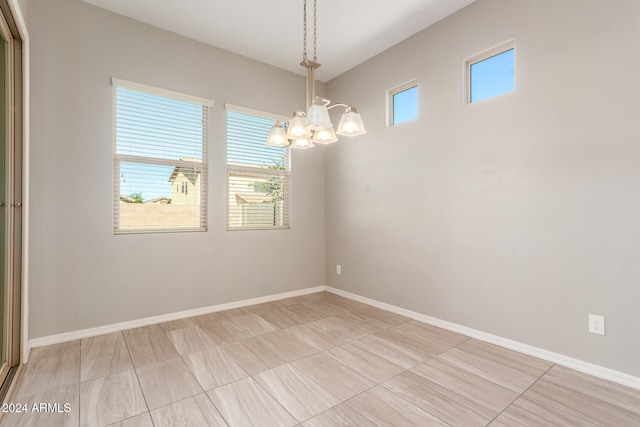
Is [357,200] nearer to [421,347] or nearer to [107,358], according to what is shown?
[421,347]

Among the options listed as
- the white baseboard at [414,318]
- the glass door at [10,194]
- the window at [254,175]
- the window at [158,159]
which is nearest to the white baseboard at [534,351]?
the white baseboard at [414,318]

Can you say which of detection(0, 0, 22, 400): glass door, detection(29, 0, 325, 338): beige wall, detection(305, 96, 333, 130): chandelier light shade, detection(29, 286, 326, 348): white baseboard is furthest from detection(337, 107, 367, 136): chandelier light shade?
detection(29, 286, 326, 348): white baseboard

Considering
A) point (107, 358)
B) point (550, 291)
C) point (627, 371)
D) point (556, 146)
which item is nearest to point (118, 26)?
point (107, 358)

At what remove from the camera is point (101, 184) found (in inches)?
113

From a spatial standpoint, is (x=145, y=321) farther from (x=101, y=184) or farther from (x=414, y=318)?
(x=414, y=318)

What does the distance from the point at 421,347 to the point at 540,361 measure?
0.86 metres

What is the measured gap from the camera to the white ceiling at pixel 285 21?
2805mm

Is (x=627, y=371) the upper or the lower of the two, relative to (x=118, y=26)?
lower

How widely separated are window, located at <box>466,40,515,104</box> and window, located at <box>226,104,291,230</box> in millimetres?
2234

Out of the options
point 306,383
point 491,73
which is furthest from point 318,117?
point 491,73

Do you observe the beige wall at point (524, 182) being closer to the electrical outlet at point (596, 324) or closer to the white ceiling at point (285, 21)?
the electrical outlet at point (596, 324)

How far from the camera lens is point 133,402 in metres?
1.83

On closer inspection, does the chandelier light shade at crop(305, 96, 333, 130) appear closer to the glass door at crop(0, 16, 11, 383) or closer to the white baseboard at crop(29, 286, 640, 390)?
the glass door at crop(0, 16, 11, 383)

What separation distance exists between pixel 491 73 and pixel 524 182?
105 cm
